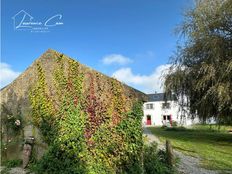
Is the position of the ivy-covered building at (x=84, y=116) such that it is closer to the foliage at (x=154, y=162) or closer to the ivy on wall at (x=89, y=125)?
the ivy on wall at (x=89, y=125)

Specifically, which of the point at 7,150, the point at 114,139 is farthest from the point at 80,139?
the point at 7,150

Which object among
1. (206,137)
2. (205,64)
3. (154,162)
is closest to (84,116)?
(154,162)

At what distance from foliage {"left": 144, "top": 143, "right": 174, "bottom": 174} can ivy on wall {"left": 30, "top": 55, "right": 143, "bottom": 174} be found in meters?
0.28

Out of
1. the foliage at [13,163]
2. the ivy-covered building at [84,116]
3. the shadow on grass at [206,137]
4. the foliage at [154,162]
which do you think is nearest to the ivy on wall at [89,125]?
the ivy-covered building at [84,116]

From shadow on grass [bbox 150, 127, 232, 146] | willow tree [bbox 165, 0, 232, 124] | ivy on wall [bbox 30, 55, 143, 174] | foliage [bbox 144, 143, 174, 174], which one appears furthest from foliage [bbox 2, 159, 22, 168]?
shadow on grass [bbox 150, 127, 232, 146]

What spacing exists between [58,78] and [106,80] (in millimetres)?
1229

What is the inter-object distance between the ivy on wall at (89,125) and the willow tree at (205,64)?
931 centimetres

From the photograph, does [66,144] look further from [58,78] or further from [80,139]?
[58,78]

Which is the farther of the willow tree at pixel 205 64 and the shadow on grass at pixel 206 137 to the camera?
the shadow on grass at pixel 206 137

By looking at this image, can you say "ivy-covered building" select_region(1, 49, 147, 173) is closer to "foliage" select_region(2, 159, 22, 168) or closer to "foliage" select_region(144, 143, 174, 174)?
"foliage" select_region(144, 143, 174, 174)

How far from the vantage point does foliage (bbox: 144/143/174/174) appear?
277 inches

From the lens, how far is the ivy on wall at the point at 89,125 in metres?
6.61

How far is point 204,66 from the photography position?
1592 centimetres

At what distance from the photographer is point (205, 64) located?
1605 cm
